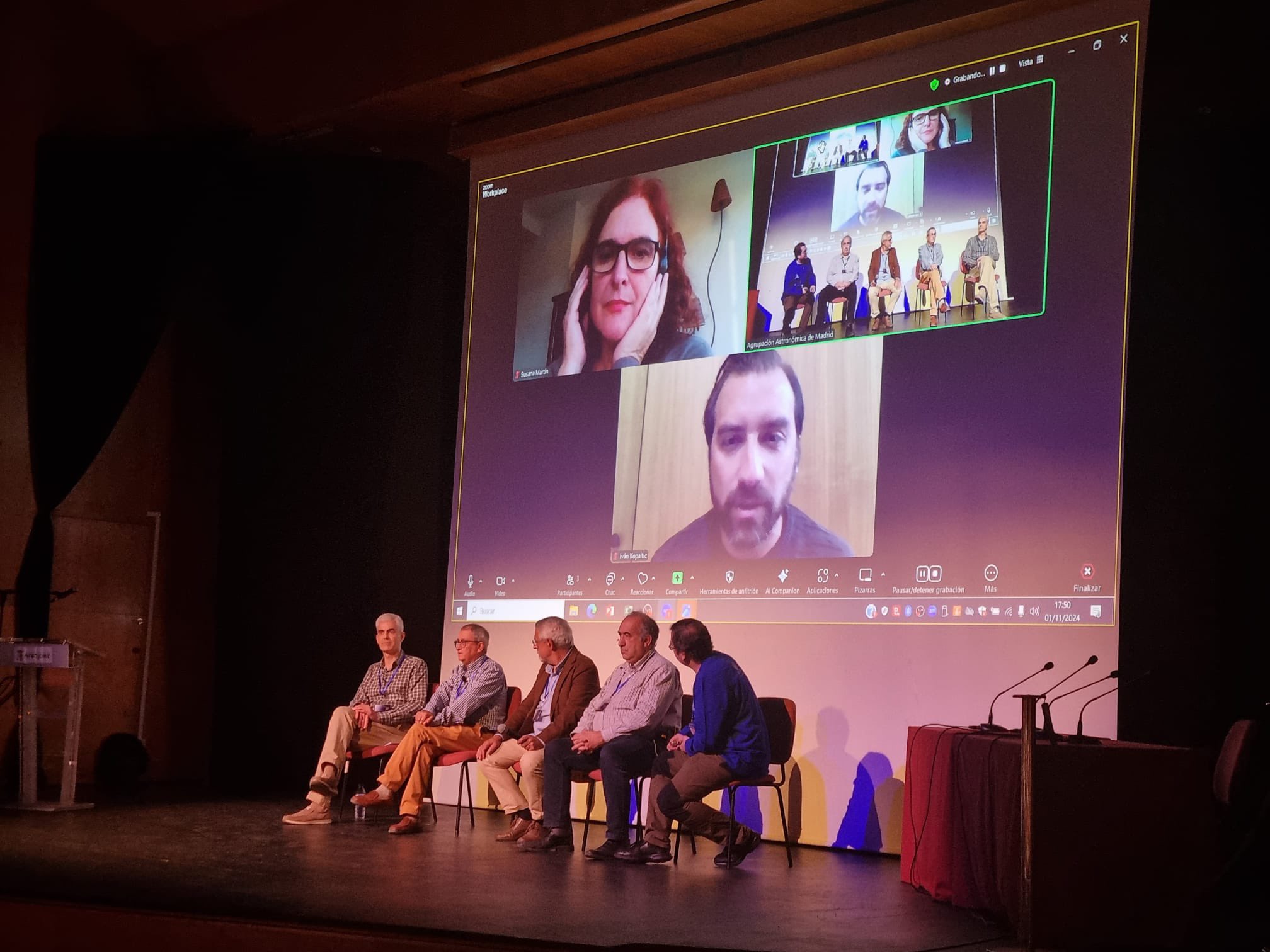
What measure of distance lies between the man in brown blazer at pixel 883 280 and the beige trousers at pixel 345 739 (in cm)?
290

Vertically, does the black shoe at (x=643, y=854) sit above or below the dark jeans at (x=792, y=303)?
below

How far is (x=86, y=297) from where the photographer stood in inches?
280

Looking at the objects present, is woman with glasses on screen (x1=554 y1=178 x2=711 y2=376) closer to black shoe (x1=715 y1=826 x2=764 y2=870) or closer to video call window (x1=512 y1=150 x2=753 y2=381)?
video call window (x1=512 y1=150 x2=753 y2=381)

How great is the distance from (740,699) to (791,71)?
2958mm

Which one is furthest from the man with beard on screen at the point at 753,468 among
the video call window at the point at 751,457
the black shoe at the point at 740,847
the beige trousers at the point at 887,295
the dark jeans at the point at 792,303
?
the black shoe at the point at 740,847

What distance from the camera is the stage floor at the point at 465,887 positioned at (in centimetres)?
343

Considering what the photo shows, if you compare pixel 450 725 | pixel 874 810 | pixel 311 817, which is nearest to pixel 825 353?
pixel 874 810

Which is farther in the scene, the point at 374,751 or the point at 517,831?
the point at 374,751

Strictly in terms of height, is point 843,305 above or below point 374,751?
above

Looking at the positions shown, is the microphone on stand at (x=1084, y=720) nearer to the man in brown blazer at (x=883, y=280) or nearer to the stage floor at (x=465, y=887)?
the stage floor at (x=465, y=887)

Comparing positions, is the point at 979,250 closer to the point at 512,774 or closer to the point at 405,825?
the point at 512,774

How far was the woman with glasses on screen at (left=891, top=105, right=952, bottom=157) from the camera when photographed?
534 cm

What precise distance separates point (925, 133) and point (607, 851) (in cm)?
328

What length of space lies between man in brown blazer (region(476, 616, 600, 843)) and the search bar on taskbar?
73 cm
